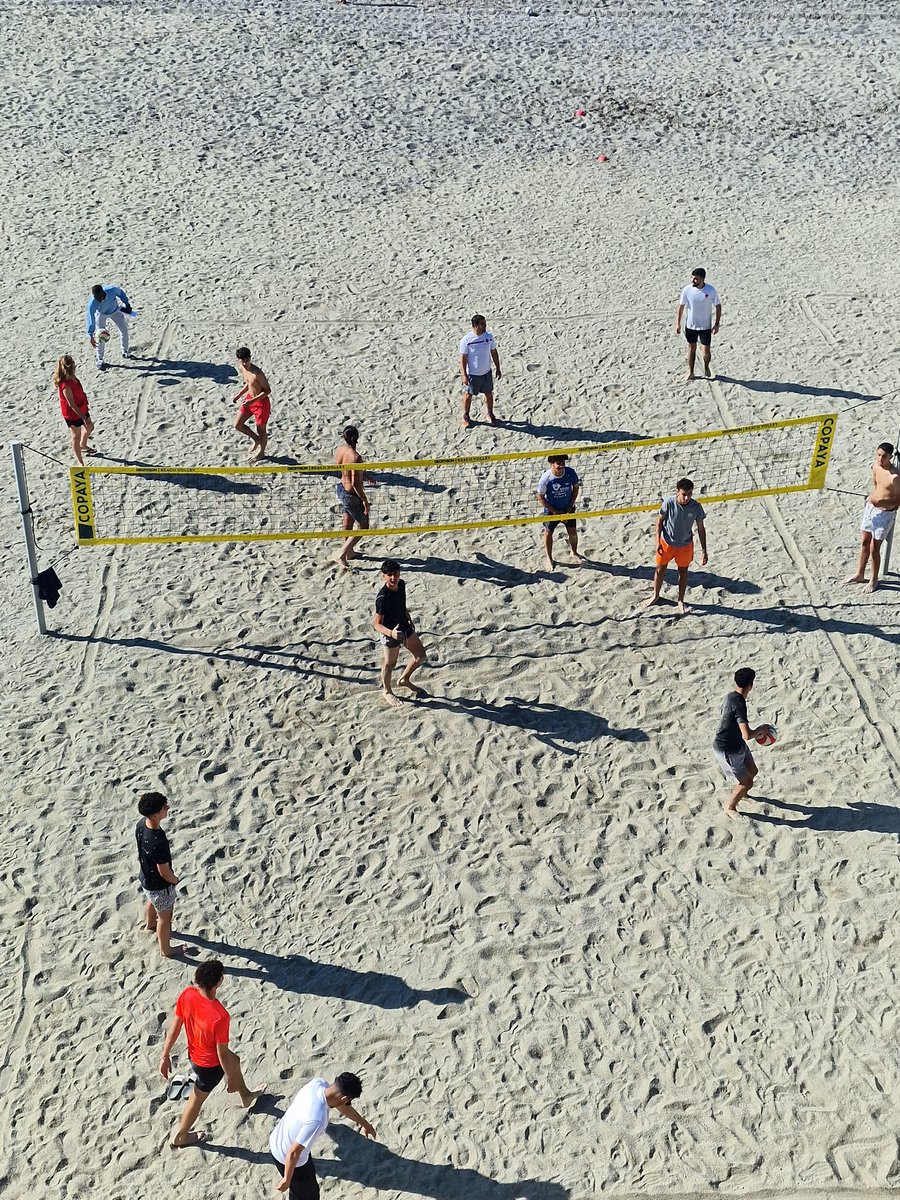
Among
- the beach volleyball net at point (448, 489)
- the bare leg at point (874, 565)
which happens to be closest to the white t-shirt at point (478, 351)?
the beach volleyball net at point (448, 489)

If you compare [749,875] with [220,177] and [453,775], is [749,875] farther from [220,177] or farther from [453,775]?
[220,177]

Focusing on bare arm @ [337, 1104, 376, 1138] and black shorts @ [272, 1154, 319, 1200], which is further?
bare arm @ [337, 1104, 376, 1138]

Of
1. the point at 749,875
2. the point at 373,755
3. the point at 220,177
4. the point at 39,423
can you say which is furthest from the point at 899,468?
the point at 220,177

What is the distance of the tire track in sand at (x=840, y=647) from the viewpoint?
1035 cm

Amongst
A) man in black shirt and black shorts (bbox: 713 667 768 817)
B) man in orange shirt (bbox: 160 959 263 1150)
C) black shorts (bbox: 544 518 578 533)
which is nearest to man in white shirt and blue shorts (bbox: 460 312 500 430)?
black shorts (bbox: 544 518 578 533)

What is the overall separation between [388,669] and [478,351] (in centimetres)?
478

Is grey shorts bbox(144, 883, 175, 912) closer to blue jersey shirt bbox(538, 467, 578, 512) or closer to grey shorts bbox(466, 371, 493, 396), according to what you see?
blue jersey shirt bbox(538, 467, 578, 512)

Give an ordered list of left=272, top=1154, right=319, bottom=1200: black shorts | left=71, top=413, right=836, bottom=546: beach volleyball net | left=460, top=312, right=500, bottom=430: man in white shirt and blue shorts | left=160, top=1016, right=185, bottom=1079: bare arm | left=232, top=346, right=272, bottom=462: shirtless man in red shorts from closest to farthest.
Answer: left=272, top=1154, right=319, bottom=1200: black shorts
left=160, top=1016, right=185, bottom=1079: bare arm
left=71, top=413, right=836, bottom=546: beach volleyball net
left=232, top=346, right=272, bottom=462: shirtless man in red shorts
left=460, top=312, right=500, bottom=430: man in white shirt and blue shorts

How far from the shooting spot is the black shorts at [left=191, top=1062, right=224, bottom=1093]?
743 cm

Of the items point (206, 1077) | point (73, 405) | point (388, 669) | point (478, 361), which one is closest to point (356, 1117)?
point (206, 1077)

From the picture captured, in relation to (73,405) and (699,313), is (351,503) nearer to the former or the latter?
(73,405)

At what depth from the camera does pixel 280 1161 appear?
6.96 metres

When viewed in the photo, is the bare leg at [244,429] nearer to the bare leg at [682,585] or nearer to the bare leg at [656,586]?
the bare leg at [656,586]

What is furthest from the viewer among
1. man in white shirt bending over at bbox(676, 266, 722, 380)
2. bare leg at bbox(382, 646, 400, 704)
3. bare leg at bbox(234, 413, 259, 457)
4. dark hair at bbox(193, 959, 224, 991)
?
man in white shirt bending over at bbox(676, 266, 722, 380)
